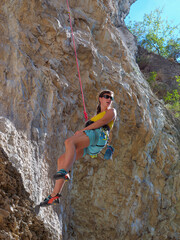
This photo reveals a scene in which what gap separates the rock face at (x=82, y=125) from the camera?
399 centimetres

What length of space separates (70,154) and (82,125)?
84.5 inches

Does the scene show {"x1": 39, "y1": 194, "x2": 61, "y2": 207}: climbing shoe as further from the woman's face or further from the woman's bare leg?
the woman's face

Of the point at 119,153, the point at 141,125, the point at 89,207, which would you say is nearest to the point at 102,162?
the point at 119,153

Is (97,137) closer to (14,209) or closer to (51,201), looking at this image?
(51,201)

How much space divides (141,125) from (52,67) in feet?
9.40

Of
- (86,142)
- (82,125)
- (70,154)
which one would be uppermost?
(82,125)

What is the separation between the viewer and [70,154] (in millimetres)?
3518

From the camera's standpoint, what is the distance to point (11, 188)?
3279mm

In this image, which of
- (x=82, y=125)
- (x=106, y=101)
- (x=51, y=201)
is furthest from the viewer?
(x=82, y=125)

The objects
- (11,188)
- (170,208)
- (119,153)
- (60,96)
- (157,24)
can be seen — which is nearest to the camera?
(11,188)

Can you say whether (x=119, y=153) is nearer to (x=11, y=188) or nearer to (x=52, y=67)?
(x=52, y=67)

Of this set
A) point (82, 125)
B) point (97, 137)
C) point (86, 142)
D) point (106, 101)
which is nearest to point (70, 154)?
point (86, 142)

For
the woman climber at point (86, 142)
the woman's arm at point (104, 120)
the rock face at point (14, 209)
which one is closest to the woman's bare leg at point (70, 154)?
the woman climber at point (86, 142)

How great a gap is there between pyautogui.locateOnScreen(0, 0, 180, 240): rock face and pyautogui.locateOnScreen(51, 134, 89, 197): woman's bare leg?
38 centimetres
